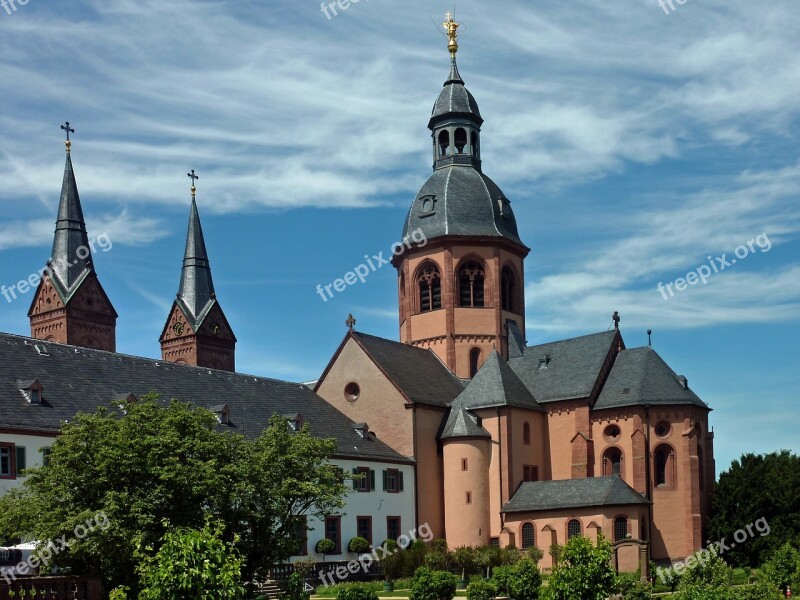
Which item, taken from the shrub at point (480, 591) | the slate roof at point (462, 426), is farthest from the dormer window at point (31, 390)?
the slate roof at point (462, 426)

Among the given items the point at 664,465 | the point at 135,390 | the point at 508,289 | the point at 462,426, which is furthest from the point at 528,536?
the point at 135,390

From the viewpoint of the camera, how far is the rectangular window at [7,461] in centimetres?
4441

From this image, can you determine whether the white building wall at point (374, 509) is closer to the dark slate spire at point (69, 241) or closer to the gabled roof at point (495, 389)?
the gabled roof at point (495, 389)

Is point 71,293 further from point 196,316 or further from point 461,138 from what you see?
point 461,138

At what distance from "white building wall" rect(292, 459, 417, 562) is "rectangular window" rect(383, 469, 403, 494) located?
186 millimetres

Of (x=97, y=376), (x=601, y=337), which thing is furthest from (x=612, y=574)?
(x=601, y=337)

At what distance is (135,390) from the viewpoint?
54.7 meters

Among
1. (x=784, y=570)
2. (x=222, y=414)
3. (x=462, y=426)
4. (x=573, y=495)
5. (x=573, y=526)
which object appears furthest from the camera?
(x=462, y=426)

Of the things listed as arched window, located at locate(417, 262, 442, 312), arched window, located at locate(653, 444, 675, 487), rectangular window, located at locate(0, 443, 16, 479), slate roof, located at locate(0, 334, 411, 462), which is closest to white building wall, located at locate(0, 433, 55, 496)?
rectangular window, located at locate(0, 443, 16, 479)

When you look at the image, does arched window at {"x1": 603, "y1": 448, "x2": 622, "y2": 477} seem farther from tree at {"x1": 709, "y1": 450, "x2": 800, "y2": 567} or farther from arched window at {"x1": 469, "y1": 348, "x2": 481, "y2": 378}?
arched window at {"x1": 469, "y1": 348, "x2": 481, "y2": 378}

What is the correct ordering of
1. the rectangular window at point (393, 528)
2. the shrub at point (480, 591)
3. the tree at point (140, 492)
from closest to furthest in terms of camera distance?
the tree at point (140, 492), the shrub at point (480, 591), the rectangular window at point (393, 528)

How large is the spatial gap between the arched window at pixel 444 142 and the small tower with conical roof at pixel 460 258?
0.22 ft

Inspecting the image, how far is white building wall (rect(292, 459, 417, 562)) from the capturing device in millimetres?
56656

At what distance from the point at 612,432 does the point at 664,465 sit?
3.60 metres
